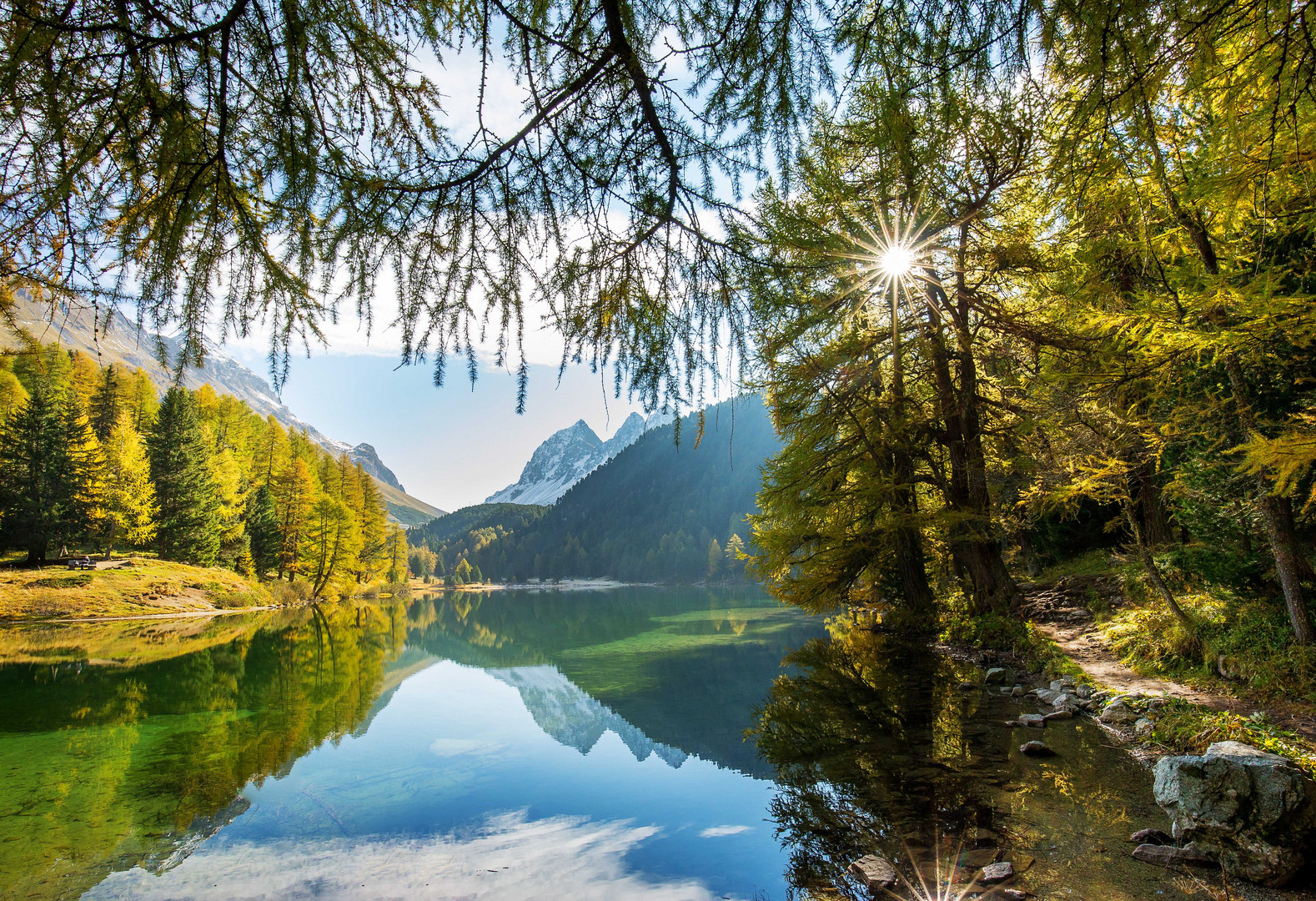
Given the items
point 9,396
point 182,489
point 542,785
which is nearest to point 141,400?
point 9,396

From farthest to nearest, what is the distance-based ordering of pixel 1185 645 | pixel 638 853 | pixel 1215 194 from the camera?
pixel 1185 645 < pixel 638 853 < pixel 1215 194

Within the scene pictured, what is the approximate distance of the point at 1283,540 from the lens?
5395 millimetres

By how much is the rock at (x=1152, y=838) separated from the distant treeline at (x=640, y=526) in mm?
81313

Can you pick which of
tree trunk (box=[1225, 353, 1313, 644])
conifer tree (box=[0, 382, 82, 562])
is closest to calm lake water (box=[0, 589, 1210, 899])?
tree trunk (box=[1225, 353, 1313, 644])

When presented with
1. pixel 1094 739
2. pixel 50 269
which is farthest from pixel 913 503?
pixel 50 269

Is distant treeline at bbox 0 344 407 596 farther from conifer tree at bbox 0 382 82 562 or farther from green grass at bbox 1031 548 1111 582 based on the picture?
green grass at bbox 1031 548 1111 582

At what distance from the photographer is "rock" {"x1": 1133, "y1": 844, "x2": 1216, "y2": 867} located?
3.08 meters

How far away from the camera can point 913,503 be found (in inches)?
449

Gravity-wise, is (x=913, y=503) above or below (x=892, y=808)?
above

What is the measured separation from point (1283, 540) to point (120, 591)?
34.6m

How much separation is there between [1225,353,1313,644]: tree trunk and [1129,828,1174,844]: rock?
12.1ft

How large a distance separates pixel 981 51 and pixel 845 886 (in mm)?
4534

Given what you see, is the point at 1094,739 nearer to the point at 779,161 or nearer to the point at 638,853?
the point at 638,853

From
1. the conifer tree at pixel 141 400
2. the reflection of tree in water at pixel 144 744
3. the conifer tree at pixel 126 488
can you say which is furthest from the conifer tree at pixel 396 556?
the reflection of tree in water at pixel 144 744
